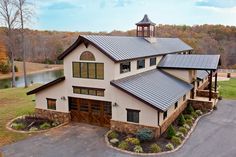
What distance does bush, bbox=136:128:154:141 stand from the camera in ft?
48.4

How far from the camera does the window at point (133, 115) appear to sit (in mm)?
15859

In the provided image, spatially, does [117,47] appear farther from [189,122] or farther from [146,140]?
[189,122]

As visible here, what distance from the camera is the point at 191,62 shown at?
2277cm

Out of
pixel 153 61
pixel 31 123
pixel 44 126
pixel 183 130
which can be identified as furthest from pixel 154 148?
pixel 153 61

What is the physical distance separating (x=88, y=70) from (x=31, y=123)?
A: 19.9ft

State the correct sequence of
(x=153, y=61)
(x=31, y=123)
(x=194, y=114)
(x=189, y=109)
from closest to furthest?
(x=31, y=123)
(x=194, y=114)
(x=189, y=109)
(x=153, y=61)

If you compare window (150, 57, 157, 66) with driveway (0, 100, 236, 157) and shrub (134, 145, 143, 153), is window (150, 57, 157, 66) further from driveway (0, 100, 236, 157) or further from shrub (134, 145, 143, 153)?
shrub (134, 145, 143, 153)

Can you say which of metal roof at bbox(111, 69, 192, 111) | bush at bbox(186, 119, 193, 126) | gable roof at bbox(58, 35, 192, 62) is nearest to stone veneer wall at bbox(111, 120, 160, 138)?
metal roof at bbox(111, 69, 192, 111)

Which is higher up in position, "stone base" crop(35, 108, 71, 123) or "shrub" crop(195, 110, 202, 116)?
"stone base" crop(35, 108, 71, 123)

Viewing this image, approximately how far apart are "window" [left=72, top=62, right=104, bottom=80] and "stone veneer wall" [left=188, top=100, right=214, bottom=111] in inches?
402

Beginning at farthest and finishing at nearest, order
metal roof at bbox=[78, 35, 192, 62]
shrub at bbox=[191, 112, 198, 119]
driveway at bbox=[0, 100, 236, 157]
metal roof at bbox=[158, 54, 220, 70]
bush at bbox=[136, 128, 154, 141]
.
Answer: metal roof at bbox=[158, 54, 220, 70], shrub at bbox=[191, 112, 198, 119], metal roof at bbox=[78, 35, 192, 62], bush at bbox=[136, 128, 154, 141], driveway at bbox=[0, 100, 236, 157]

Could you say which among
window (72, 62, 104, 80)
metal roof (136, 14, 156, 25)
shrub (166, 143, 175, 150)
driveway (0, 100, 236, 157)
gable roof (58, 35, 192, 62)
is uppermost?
metal roof (136, 14, 156, 25)

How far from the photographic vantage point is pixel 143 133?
14820 millimetres

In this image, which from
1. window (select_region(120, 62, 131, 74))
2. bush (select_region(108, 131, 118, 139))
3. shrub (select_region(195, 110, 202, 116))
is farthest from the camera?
shrub (select_region(195, 110, 202, 116))
